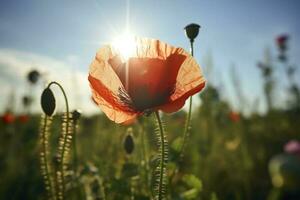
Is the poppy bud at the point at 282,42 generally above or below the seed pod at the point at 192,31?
above

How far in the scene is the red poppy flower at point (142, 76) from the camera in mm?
1670

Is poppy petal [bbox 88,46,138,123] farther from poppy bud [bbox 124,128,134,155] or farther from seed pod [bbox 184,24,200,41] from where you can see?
poppy bud [bbox 124,128,134,155]

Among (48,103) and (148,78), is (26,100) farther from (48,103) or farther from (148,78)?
(148,78)

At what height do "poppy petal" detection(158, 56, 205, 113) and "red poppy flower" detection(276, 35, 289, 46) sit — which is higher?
"red poppy flower" detection(276, 35, 289, 46)

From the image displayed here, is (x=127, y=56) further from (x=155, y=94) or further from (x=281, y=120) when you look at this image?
(x=281, y=120)

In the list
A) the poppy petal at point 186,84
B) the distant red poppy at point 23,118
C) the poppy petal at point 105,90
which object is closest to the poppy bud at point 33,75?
the distant red poppy at point 23,118

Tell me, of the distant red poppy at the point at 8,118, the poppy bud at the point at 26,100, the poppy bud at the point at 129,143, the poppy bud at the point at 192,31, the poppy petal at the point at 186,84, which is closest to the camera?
the poppy petal at the point at 186,84

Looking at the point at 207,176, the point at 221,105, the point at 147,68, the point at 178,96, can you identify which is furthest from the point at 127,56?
the point at 221,105

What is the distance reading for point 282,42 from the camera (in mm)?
7461

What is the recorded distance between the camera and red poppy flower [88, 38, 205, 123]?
167 cm

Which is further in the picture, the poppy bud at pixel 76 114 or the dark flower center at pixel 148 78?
the poppy bud at pixel 76 114

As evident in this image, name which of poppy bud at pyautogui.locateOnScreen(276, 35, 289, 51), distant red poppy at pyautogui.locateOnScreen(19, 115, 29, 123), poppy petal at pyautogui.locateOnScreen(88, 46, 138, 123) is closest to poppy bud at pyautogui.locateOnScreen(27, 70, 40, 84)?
distant red poppy at pyautogui.locateOnScreen(19, 115, 29, 123)

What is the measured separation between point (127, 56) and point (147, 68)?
11cm

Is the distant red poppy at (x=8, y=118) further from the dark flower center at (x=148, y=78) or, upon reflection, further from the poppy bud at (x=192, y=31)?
the dark flower center at (x=148, y=78)
